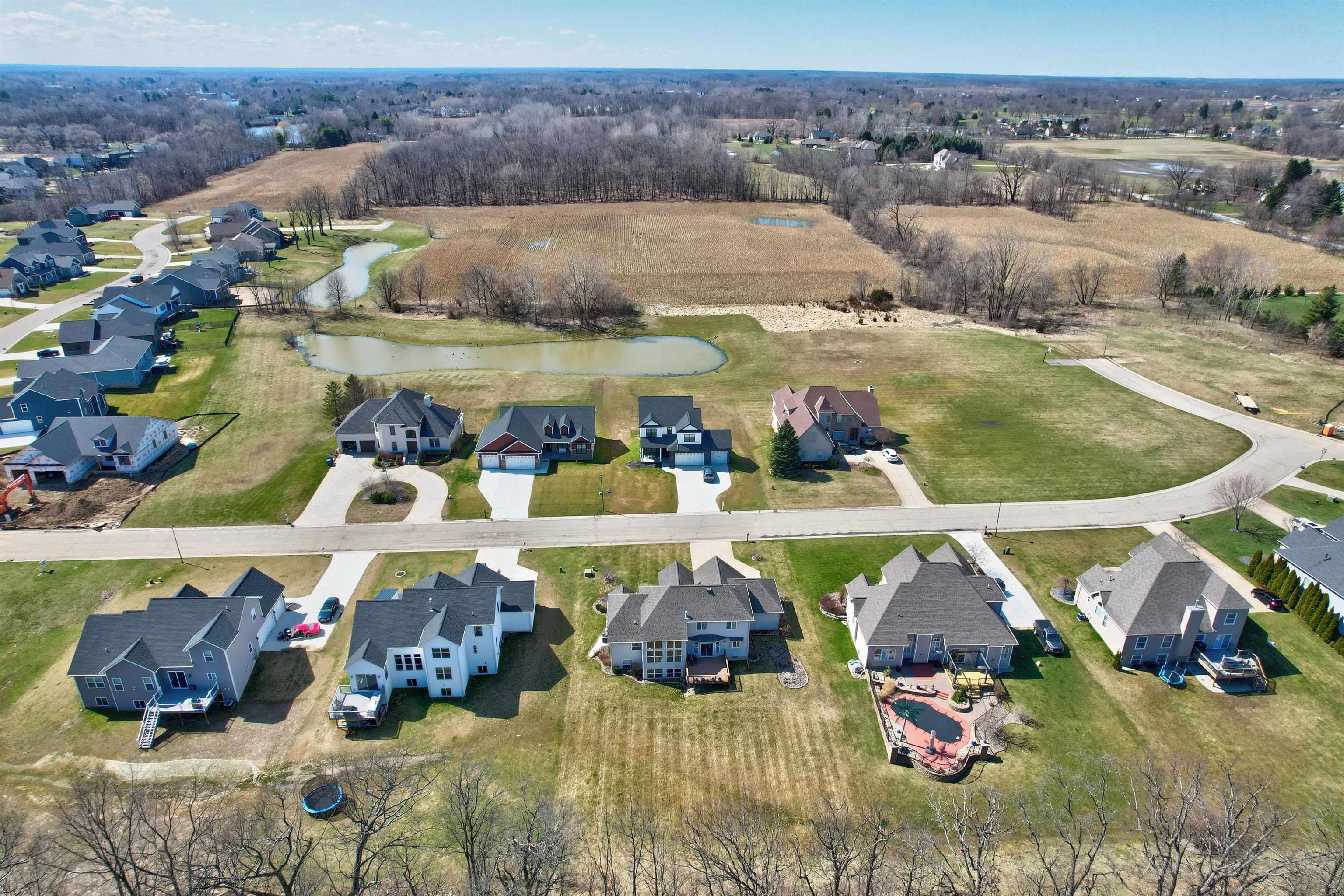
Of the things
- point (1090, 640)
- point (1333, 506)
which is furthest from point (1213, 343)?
point (1090, 640)

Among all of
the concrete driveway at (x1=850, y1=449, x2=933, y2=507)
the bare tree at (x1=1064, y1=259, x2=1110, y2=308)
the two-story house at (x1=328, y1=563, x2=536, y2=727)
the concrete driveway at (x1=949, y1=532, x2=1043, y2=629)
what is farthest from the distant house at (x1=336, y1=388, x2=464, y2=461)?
the bare tree at (x1=1064, y1=259, x2=1110, y2=308)

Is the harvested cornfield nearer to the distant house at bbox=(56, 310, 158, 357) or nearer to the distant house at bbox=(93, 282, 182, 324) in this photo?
the distant house at bbox=(93, 282, 182, 324)

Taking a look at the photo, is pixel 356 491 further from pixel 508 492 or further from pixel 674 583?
pixel 674 583

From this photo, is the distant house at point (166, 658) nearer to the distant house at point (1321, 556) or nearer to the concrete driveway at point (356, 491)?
the concrete driveway at point (356, 491)

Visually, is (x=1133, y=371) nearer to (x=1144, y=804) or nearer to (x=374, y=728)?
(x=1144, y=804)

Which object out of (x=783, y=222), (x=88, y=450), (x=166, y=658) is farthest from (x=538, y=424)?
(x=783, y=222)

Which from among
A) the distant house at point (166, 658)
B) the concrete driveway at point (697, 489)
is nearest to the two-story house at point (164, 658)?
the distant house at point (166, 658)
